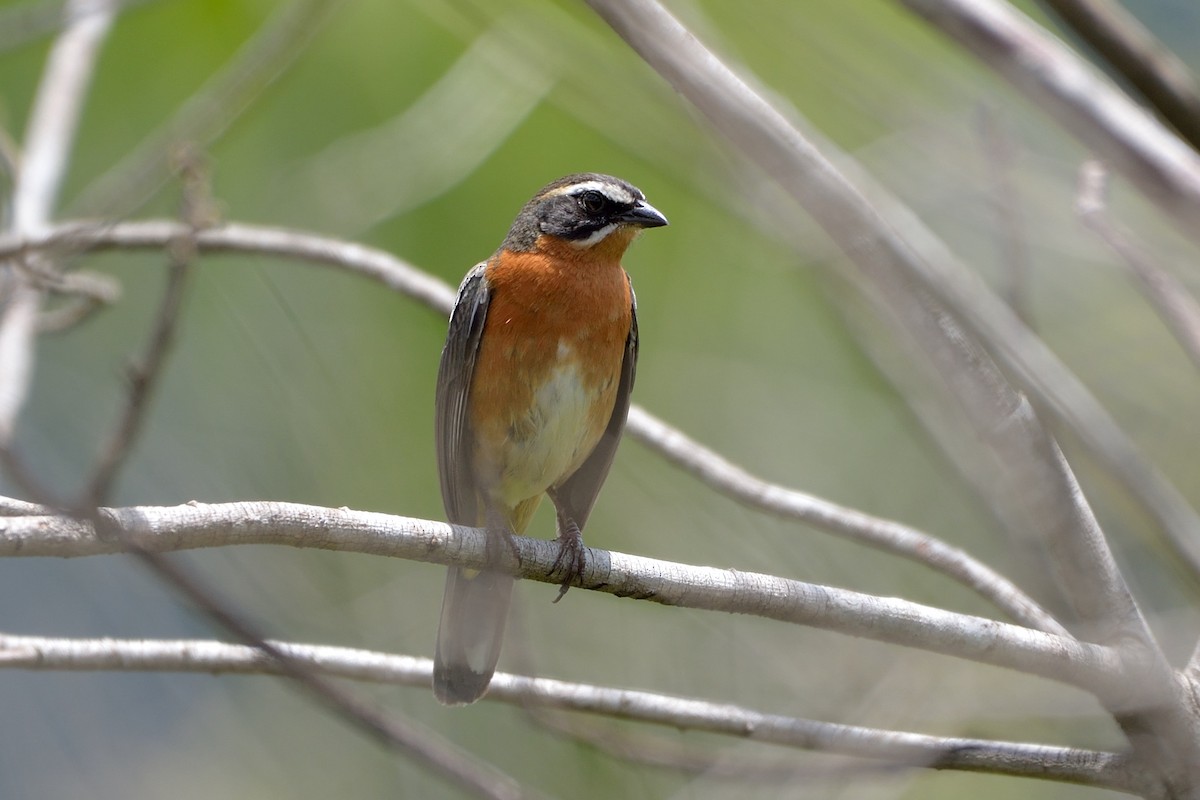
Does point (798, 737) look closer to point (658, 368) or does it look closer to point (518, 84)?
point (518, 84)

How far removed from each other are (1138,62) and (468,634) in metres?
4.19

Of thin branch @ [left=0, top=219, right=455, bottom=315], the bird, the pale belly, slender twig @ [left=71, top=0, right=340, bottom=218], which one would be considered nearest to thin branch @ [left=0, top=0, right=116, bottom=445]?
slender twig @ [left=71, top=0, right=340, bottom=218]

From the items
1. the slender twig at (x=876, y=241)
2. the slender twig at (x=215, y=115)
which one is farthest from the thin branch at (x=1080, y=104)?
the slender twig at (x=215, y=115)

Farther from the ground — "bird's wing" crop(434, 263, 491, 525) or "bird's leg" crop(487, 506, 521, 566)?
"bird's leg" crop(487, 506, 521, 566)

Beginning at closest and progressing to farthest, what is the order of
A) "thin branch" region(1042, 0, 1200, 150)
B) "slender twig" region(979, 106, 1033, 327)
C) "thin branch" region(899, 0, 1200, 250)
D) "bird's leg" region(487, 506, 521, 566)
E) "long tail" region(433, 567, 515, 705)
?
"thin branch" region(1042, 0, 1200, 150) < "thin branch" region(899, 0, 1200, 250) < "slender twig" region(979, 106, 1033, 327) < "bird's leg" region(487, 506, 521, 566) < "long tail" region(433, 567, 515, 705)

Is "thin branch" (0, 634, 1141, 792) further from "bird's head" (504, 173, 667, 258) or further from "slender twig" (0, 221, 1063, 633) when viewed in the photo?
"bird's head" (504, 173, 667, 258)

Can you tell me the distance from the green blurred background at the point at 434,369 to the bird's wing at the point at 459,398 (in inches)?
27.5

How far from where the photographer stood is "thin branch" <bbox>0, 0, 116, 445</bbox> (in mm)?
5598

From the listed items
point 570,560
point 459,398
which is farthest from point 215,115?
point 570,560

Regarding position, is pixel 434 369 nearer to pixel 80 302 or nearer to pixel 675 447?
pixel 80 302

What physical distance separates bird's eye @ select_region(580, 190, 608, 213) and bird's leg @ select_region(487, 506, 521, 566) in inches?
70.2

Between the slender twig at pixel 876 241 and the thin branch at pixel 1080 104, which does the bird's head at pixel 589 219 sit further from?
the thin branch at pixel 1080 104

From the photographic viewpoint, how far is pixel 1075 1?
1.52 meters

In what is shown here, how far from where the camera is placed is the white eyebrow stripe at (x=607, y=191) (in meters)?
5.66
